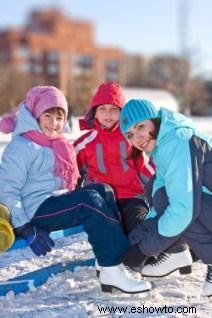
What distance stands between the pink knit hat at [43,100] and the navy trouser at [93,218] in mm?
509

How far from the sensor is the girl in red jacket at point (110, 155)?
373 cm

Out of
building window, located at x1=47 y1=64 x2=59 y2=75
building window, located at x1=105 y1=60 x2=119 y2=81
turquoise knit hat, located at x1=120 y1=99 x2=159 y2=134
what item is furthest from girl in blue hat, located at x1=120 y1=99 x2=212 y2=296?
building window, located at x1=105 y1=60 x2=119 y2=81

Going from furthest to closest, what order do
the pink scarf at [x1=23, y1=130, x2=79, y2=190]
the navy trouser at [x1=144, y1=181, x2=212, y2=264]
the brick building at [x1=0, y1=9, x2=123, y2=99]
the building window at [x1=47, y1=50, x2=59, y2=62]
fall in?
the building window at [x1=47, y1=50, x2=59, y2=62] → the brick building at [x1=0, y1=9, x2=123, y2=99] → the pink scarf at [x1=23, y1=130, x2=79, y2=190] → the navy trouser at [x1=144, y1=181, x2=212, y2=264]

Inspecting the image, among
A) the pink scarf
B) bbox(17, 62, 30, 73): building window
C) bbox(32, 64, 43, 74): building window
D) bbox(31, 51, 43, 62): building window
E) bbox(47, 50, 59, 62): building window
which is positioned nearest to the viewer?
the pink scarf

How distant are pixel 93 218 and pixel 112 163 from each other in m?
0.80

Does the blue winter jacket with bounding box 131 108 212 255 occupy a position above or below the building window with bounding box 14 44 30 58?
above

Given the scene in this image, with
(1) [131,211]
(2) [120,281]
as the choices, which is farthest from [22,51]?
(2) [120,281]

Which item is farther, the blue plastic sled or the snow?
the blue plastic sled

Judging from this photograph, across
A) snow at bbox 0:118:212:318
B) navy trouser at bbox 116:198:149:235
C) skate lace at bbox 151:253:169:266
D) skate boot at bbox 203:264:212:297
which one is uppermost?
navy trouser at bbox 116:198:149:235

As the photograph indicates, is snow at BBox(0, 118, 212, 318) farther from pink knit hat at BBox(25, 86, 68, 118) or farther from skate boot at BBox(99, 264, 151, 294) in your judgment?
pink knit hat at BBox(25, 86, 68, 118)

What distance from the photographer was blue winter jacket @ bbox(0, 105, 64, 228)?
3.02 metres

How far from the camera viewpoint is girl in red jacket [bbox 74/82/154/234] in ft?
12.2

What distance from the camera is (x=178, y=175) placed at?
2.82 metres

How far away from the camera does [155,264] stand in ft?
10.6
